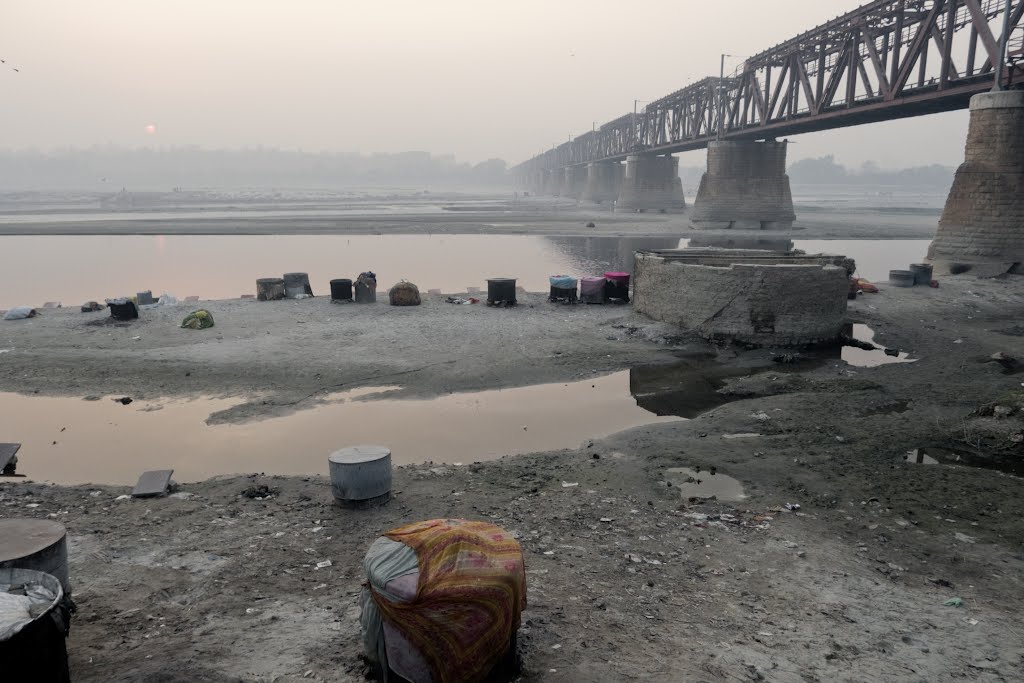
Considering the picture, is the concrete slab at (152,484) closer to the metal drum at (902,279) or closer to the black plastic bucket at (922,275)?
the metal drum at (902,279)

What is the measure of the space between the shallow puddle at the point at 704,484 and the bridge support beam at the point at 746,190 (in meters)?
46.2

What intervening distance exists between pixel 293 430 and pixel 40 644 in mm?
6510

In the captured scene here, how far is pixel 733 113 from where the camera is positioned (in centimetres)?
5650

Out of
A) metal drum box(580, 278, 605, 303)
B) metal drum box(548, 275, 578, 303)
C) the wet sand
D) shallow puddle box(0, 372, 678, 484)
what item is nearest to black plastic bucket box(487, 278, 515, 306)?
metal drum box(548, 275, 578, 303)

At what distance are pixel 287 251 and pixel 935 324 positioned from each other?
29.0m

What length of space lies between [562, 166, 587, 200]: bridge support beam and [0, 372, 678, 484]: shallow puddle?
114860mm

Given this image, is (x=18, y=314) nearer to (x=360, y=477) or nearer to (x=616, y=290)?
(x=360, y=477)

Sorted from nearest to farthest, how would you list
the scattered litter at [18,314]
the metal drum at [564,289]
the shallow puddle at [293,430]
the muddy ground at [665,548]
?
the muddy ground at [665,548]
the shallow puddle at [293,430]
the scattered litter at [18,314]
the metal drum at [564,289]

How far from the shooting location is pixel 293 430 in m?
10.0

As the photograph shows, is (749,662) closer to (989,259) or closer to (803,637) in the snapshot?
(803,637)

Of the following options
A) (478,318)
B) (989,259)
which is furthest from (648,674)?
(989,259)

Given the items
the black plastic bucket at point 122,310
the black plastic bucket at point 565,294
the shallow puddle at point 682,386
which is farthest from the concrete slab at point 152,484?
the black plastic bucket at point 565,294

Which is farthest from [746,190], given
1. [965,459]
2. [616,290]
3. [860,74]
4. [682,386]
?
[965,459]

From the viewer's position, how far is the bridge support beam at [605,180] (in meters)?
102
